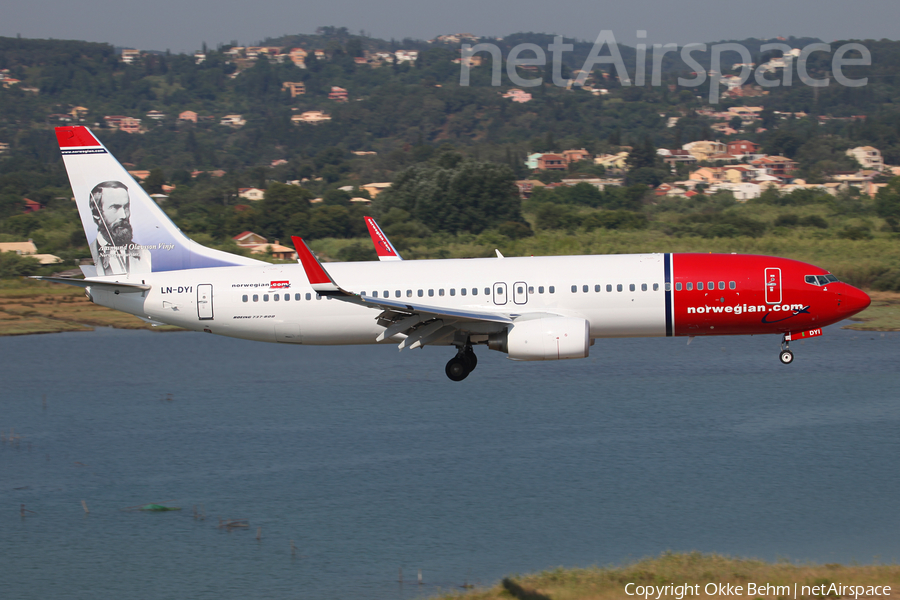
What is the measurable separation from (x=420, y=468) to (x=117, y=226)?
658 inches

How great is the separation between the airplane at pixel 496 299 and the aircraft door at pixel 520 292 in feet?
0.13

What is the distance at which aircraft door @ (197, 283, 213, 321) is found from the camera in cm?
4134

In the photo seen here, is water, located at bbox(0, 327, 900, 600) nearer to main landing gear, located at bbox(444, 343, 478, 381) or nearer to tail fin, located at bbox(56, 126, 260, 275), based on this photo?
main landing gear, located at bbox(444, 343, 478, 381)

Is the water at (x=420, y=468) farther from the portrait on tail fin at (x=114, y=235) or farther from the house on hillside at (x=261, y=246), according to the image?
the house on hillside at (x=261, y=246)

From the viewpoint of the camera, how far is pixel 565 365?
206ft

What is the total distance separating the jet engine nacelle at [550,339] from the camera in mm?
37250

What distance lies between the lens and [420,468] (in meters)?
43.8

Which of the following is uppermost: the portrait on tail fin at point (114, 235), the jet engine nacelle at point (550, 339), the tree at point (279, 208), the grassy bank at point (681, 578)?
the tree at point (279, 208)

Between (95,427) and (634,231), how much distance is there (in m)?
84.0

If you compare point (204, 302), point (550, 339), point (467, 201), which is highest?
point (467, 201)

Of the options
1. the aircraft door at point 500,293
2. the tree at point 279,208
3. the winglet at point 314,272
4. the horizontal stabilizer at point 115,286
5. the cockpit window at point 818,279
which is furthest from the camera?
the tree at point 279,208

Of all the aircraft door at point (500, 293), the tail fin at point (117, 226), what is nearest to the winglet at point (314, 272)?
the aircraft door at point (500, 293)

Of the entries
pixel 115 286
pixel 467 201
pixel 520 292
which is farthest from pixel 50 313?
pixel 467 201

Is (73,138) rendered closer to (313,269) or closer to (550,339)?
(313,269)
